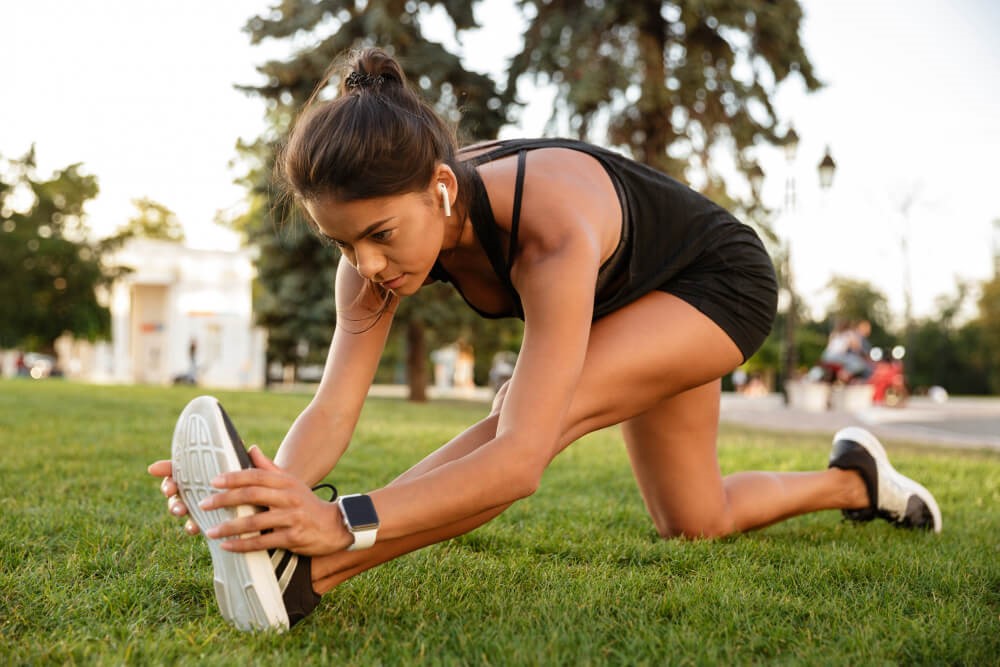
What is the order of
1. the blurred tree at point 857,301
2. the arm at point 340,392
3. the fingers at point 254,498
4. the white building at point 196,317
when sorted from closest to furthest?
the fingers at point 254,498 → the arm at point 340,392 → the white building at point 196,317 → the blurred tree at point 857,301

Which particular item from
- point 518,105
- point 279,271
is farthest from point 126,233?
point 518,105

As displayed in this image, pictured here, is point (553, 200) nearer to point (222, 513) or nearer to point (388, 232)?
point (388, 232)

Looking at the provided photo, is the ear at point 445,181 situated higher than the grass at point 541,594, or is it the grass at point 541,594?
the ear at point 445,181

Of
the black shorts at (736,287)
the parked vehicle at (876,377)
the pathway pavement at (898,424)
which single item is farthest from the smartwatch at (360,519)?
the parked vehicle at (876,377)

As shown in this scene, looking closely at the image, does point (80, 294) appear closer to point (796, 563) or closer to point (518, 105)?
point (518, 105)

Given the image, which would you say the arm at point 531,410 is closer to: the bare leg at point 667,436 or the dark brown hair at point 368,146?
the bare leg at point 667,436

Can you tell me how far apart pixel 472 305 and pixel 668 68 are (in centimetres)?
1386

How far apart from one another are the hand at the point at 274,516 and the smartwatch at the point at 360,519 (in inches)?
1.4

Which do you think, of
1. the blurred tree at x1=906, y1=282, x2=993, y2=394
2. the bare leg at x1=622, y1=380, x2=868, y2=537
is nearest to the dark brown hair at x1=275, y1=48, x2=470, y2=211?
the bare leg at x1=622, y1=380, x2=868, y2=537

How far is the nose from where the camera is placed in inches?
85.4

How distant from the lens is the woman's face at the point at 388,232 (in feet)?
6.88

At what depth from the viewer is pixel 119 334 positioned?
39625 mm

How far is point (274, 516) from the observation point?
1.90 meters

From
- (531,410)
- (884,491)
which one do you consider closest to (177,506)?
(531,410)
